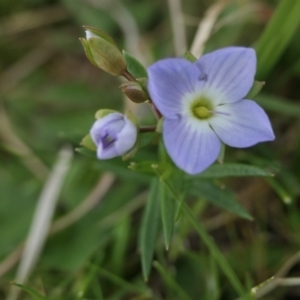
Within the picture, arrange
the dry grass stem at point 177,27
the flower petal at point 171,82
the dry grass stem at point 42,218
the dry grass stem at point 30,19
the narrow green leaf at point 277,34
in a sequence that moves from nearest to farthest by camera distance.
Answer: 1. the flower petal at point 171,82
2. the narrow green leaf at point 277,34
3. the dry grass stem at point 42,218
4. the dry grass stem at point 177,27
5. the dry grass stem at point 30,19

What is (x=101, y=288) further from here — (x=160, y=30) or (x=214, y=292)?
(x=160, y=30)

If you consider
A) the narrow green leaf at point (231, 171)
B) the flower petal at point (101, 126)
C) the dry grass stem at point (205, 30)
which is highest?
the flower petal at point (101, 126)

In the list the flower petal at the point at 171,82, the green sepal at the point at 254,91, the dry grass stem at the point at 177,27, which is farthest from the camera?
the dry grass stem at the point at 177,27

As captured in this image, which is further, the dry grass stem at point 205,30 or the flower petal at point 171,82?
the dry grass stem at point 205,30

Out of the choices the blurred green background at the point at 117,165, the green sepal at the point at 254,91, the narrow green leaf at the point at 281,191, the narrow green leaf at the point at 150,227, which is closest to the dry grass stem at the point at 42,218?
the blurred green background at the point at 117,165

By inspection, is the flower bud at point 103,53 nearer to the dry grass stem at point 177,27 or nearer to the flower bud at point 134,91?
the flower bud at point 134,91

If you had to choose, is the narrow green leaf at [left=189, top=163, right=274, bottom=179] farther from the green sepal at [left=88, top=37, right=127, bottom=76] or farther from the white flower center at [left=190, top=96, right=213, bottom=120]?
the green sepal at [left=88, top=37, right=127, bottom=76]

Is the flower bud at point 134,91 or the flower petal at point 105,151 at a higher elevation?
the flower bud at point 134,91
